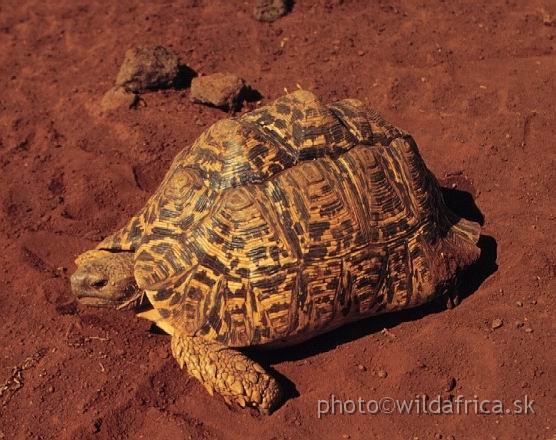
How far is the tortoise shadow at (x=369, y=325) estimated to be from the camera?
4.23 meters

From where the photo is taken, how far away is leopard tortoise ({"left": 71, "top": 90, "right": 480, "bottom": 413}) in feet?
12.7

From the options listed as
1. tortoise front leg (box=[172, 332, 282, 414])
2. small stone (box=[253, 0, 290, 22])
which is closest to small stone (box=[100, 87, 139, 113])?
small stone (box=[253, 0, 290, 22])

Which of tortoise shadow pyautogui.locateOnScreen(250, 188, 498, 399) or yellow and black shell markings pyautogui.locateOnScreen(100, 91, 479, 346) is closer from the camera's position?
yellow and black shell markings pyautogui.locateOnScreen(100, 91, 479, 346)

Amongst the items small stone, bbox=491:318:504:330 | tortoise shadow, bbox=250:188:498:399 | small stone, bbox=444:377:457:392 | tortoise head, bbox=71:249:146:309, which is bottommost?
small stone, bbox=444:377:457:392

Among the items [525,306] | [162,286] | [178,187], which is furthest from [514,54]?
[162,286]

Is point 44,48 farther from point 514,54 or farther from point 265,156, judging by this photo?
point 514,54

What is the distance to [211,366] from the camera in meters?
3.85

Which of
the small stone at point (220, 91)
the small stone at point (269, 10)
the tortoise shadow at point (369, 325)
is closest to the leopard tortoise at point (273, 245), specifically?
the tortoise shadow at point (369, 325)

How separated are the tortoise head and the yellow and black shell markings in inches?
7.1

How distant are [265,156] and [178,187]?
623mm

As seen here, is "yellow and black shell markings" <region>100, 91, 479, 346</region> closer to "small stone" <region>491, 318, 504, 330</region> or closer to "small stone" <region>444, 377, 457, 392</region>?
"small stone" <region>491, 318, 504, 330</region>

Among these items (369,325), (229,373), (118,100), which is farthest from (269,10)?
(229,373)

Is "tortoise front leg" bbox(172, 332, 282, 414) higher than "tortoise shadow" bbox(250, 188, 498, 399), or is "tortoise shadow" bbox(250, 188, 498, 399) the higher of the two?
"tortoise front leg" bbox(172, 332, 282, 414)

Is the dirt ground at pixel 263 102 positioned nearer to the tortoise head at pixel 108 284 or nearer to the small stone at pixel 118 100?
the small stone at pixel 118 100
